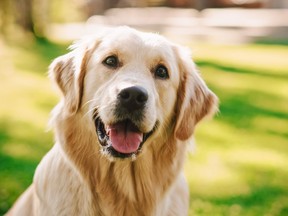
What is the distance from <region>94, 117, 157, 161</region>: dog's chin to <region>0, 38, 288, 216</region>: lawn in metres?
0.59

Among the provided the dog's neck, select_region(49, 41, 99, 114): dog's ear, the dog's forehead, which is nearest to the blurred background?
the dog's neck

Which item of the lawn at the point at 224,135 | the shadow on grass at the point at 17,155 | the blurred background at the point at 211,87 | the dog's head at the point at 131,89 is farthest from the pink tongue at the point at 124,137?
the shadow on grass at the point at 17,155

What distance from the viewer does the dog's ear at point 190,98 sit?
3.62m

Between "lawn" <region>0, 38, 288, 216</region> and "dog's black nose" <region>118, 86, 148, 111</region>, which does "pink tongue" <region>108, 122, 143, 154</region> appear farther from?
"lawn" <region>0, 38, 288, 216</region>

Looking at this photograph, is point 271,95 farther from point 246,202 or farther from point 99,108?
point 99,108

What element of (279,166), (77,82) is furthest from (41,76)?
(77,82)

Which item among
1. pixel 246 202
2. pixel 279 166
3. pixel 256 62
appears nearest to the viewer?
pixel 246 202

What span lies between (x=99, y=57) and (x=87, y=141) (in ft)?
1.73

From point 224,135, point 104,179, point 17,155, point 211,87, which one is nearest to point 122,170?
point 104,179

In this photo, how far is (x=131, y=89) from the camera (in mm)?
3105

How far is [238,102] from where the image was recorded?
8328 millimetres

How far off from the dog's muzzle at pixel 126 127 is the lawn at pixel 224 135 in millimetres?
606

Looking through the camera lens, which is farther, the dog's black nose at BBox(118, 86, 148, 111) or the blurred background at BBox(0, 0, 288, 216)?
the blurred background at BBox(0, 0, 288, 216)

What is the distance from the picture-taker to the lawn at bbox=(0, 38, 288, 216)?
503cm
